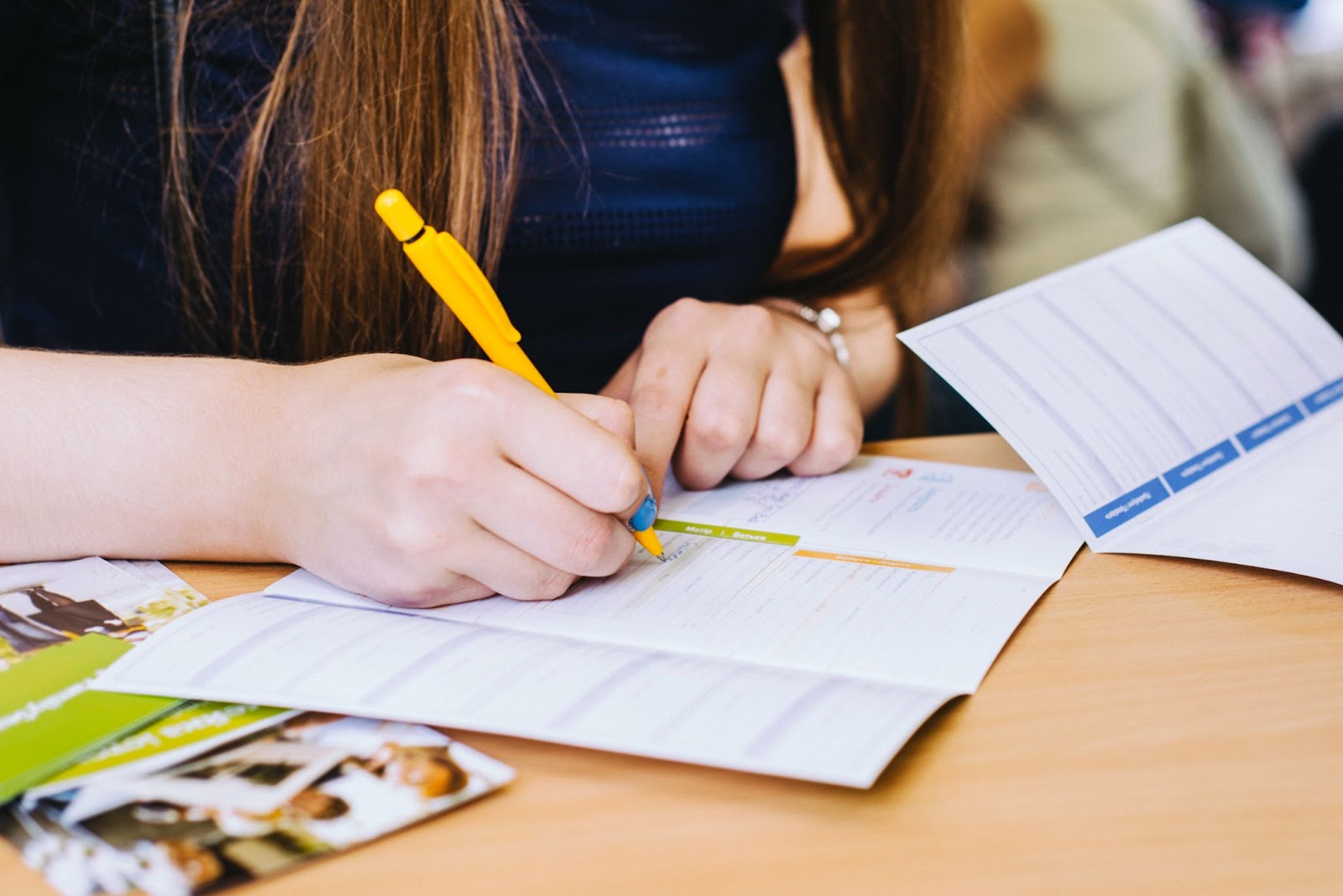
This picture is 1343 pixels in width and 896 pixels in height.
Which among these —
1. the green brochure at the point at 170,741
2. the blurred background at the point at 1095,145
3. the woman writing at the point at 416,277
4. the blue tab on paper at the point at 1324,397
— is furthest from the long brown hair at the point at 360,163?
the blurred background at the point at 1095,145

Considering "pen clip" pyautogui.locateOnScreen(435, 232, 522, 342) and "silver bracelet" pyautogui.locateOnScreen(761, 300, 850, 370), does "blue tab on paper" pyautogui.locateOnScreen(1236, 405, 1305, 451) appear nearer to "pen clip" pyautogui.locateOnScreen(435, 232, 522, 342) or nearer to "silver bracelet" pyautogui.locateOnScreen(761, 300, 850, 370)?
"silver bracelet" pyautogui.locateOnScreen(761, 300, 850, 370)

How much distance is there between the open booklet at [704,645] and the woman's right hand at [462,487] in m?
0.02

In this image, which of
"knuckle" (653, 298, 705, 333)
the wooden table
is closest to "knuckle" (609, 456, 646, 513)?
the wooden table

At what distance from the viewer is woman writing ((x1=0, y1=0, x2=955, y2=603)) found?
493mm

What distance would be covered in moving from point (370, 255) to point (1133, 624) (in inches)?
19.8

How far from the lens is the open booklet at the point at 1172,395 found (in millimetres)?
572

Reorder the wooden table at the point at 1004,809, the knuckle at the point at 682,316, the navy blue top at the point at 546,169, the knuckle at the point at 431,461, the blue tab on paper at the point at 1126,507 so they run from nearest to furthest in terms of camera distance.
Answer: the wooden table at the point at 1004,809, the knuckle at the point at 431,461, the blue tab on paper at the point at 1126,507, the knuckle at the point at 682,316, the navy blue top at the point at 546,169

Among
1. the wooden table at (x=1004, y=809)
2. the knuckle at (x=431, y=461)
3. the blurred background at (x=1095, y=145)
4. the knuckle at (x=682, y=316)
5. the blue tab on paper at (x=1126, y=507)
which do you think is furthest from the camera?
the blurred background at (x=1095, y=145)

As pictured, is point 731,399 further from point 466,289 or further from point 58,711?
point 58,711

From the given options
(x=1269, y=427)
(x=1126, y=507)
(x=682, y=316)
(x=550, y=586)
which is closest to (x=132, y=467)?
(x=550, y=586)

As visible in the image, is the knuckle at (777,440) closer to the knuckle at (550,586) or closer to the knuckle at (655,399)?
the knuckle at (655,399)

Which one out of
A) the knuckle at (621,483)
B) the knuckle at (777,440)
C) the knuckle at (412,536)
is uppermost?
the knuckle at (621,483)

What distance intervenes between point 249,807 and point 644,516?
0.69 ft

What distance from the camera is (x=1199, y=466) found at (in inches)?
24.6
